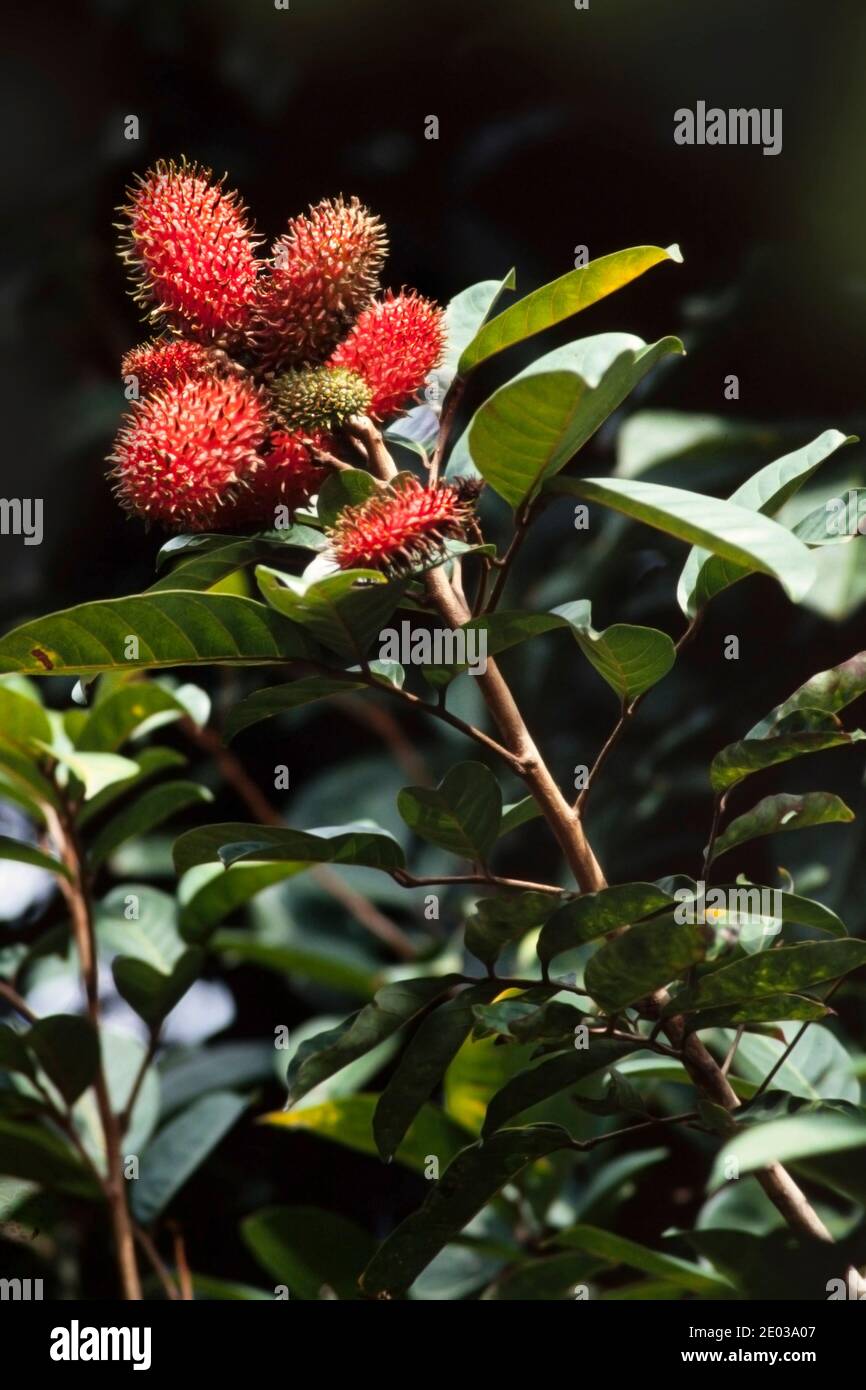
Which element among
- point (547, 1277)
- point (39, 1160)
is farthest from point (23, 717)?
point (547, 1277)

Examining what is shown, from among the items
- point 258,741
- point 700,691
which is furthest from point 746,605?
point 258,741

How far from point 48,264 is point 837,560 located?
1.02m

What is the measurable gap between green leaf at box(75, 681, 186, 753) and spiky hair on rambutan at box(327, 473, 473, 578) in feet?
1.52

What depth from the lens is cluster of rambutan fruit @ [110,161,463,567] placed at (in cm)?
62

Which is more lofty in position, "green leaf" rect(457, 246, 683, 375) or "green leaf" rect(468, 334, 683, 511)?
"green leaf" rect(457, 246, 683, 375)

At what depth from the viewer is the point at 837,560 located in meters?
1.17

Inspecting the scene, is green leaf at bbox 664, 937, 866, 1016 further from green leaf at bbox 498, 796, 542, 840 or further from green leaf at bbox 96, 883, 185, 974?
green leaf at bbox 96, 883, 185, 974

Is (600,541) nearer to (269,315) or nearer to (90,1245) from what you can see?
(269,315)

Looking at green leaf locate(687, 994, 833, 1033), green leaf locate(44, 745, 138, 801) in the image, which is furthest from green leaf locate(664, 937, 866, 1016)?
green leaf locate(44, 745, 138, 801)

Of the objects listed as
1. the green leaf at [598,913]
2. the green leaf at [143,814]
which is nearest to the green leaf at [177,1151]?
the green leaf at [143,814]

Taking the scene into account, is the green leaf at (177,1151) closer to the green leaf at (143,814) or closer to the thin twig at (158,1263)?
the thin twig at (158,1263)

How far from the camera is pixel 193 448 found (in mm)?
612

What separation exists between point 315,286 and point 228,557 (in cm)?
15

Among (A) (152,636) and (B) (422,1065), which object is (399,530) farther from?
(B) (422,1065)
